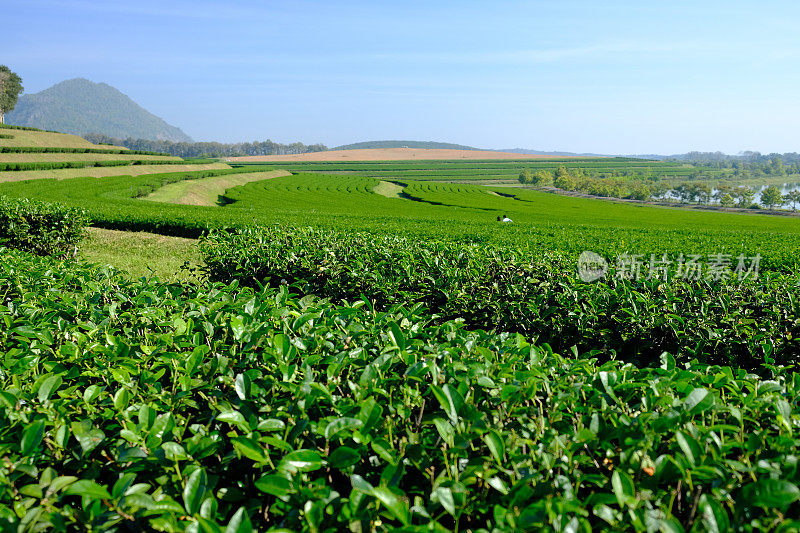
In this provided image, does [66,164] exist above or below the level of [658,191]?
below

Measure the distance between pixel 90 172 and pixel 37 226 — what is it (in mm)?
34812

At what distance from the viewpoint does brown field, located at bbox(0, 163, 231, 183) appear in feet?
108

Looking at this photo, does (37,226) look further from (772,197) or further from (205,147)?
(205,147)

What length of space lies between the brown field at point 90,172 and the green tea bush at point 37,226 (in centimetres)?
2773

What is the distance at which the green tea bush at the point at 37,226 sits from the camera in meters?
9.27

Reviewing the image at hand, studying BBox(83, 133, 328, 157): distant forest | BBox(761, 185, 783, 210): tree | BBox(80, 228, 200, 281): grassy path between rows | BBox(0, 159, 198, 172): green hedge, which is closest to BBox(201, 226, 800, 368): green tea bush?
BBox(80, 228, 200, 281): grassy path between rows

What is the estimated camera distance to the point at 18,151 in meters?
41.8

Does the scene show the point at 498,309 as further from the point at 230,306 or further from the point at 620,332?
the point at 230,306

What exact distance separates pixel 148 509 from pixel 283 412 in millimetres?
409

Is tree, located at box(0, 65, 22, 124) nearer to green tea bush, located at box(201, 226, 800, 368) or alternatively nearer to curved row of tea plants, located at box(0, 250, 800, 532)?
green tea bush, located at box(201, 226, 800, 368)

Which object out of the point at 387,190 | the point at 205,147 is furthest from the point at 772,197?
the point at 205,147

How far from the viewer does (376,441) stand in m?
1.19

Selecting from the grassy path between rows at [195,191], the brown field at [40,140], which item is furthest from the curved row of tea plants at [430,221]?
the brown field at [40,140]

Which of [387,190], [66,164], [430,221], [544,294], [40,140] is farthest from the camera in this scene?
[387,190]
